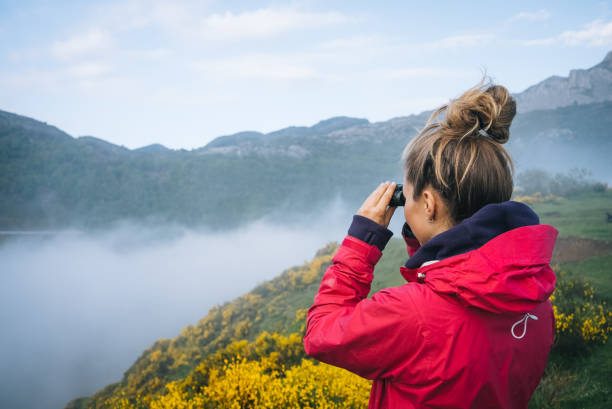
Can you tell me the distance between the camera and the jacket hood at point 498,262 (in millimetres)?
1040

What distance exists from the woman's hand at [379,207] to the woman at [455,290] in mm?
12

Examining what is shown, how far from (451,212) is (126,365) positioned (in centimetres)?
5480

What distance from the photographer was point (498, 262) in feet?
3.50

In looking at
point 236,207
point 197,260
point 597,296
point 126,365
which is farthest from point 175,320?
point 597,296

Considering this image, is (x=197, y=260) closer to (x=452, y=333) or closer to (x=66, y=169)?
(x=66, y=169)

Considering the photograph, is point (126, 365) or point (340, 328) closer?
point (340, 328)

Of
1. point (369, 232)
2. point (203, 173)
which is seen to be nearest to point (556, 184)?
point (369, 232)

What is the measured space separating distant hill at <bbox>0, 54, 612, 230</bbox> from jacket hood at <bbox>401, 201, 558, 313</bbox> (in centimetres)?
6804

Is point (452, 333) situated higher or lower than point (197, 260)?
higher

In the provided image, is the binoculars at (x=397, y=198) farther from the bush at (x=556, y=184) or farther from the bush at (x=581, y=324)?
the bush at (x=556, y=184)

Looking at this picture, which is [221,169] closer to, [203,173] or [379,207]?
[203,173]

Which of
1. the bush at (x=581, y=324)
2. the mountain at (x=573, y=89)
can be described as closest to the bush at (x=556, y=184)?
the bush at (x=581, y=324)

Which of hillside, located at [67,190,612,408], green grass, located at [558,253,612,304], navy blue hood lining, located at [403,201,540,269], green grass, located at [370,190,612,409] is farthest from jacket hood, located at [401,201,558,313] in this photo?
green grass, located at [558,253,612,304]

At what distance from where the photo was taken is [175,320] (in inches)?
2403
